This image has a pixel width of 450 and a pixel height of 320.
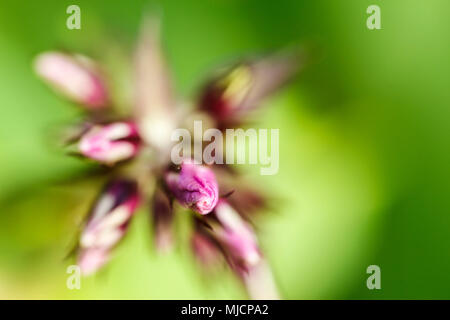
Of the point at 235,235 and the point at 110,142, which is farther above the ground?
the point at 110,142

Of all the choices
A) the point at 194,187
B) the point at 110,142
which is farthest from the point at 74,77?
the point at 194,187

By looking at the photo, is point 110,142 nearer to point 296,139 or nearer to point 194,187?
point 194,187

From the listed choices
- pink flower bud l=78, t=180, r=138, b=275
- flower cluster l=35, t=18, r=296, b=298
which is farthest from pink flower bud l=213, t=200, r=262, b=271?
pink flower bud l=78, t=180, r=138, b=275

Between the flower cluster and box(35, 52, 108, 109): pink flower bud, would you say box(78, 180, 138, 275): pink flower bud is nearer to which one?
the flower cluster

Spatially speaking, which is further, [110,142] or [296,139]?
[296,139]

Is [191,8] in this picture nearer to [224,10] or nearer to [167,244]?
[224,10]

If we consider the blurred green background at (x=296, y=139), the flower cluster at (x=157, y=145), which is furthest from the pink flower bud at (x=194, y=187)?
the blurred green background at (x=296, y=139)
